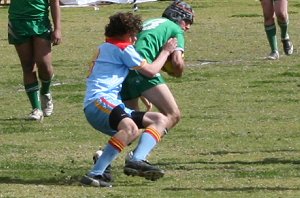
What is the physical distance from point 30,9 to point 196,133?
2.39m

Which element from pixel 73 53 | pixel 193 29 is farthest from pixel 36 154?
pixel 193 29

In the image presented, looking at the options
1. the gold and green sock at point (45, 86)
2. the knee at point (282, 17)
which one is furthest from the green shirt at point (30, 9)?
the knee at point (282, 17)

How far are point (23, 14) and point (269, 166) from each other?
13.2 feet

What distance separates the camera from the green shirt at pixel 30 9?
12391 millimetres

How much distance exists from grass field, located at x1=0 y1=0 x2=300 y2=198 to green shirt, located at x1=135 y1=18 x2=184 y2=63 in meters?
1.02

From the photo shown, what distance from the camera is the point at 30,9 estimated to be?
12430 mm

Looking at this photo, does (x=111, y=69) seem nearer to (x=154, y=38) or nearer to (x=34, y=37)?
(x=154, y=38)

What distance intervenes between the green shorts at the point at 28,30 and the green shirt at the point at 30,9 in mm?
59

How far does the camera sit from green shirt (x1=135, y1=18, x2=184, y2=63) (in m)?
9.30

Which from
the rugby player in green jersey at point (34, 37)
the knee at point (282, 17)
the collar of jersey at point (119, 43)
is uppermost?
the collar of jersey at point (119, 43)

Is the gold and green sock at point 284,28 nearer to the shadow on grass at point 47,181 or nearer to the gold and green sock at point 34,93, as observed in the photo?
the gold and green sock at point 34,93

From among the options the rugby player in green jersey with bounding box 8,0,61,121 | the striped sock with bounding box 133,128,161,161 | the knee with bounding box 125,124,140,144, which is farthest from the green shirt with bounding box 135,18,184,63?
the rugby player in green jersey with bounding box 8,0,61,121

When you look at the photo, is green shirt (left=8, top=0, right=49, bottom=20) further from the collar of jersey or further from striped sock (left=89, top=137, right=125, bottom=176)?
striped sock (left=89, top=137, right=125, bottom=176)

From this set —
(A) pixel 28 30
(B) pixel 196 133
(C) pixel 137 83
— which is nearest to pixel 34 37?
(A) pixel 28 30
